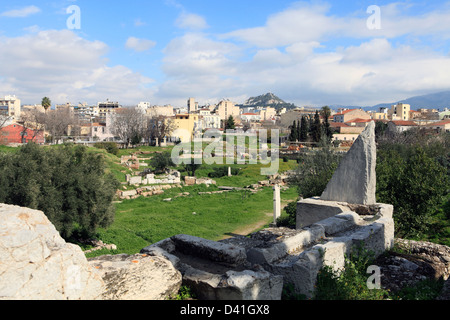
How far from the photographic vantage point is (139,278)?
437 cm

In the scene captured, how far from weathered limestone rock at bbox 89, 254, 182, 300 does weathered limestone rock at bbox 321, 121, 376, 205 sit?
6.06m

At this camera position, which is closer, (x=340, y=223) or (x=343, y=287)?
(x=343, y=287)

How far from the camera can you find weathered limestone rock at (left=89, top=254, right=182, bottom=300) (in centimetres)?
420

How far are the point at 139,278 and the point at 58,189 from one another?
39.4ft

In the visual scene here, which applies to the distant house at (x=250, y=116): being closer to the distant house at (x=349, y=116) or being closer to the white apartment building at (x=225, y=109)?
the white apartment building at (x=225, y=109)

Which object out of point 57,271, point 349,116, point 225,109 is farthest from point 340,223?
point 225,109

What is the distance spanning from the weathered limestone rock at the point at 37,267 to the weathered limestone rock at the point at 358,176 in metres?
7.10

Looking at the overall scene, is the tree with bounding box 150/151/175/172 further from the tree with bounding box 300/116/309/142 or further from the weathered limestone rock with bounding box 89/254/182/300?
the tree with bounding box 300/116/309/142

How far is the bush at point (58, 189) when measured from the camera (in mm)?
13555

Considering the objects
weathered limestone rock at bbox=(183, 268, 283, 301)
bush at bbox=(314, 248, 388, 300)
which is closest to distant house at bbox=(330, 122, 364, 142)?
bush at bbox=(314, 248, 388, 300)

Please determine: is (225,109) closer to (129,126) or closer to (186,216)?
(129,126)

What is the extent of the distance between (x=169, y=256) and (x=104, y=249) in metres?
10.5

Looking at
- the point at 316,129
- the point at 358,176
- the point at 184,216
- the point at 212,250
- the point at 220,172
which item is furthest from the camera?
the point at 316,129

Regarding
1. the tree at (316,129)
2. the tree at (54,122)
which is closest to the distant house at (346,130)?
the tree at (316,129)
